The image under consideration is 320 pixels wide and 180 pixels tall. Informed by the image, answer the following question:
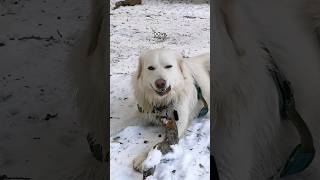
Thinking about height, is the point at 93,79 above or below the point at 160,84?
above

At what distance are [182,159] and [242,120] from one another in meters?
1.36

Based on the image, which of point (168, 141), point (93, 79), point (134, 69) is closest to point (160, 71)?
point (168, 141)

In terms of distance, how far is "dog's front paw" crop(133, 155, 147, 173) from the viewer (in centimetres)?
Result: 178

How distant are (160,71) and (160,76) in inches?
1.3

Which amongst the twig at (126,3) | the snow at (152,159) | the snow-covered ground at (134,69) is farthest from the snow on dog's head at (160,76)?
the twig at (126,3)

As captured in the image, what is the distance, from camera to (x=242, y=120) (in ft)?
1.67

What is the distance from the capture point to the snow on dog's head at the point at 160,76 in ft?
7.23

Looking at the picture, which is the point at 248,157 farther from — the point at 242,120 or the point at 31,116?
the point at 31,116

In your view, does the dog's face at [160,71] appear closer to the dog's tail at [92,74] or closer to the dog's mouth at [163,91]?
the dog's mouth at [163,91]

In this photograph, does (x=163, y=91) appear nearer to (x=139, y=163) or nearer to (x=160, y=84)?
(x=160, y=84)

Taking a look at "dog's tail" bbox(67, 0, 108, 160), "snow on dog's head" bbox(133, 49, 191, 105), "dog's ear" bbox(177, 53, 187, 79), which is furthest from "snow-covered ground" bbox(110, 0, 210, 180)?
"dog's tail" bbox(67, 0, 108, 160)

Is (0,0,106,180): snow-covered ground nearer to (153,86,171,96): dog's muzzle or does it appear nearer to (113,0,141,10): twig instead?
(153,86,171,96): dog's muzzle

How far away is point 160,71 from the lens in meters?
2.21

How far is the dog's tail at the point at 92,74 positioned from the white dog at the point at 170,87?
5.35ft
